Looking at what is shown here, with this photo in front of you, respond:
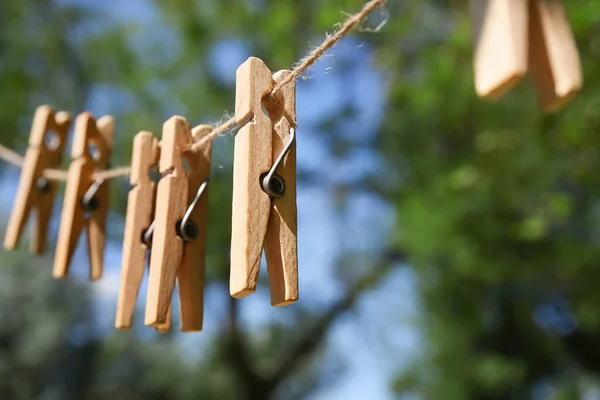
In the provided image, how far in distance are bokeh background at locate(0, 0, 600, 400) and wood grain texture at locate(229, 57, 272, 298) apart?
8.83ft

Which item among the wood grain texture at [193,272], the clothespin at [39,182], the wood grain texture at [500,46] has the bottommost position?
the wood grain texture at [193,272]

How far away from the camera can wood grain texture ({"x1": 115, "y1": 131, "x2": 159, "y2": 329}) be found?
900mm

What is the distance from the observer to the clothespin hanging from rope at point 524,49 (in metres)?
0.54

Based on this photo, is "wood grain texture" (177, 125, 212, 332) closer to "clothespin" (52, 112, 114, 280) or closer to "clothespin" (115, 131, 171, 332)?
"clothespin" (115, 131, 171, 332)

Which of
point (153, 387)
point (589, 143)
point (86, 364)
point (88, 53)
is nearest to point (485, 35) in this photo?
point (589, 143)

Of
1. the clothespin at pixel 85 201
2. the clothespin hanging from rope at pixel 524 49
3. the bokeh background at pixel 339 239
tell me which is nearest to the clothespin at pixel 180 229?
the clothespin at pixel 85 201

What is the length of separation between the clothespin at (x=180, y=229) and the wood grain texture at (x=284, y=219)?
19 cm

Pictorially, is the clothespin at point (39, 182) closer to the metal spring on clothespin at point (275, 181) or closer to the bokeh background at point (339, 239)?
the metal spring on clothespin at point (275, 181)

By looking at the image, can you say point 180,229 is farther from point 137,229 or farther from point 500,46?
point 500,46

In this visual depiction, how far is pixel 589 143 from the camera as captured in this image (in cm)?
222

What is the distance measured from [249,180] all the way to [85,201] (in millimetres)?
574

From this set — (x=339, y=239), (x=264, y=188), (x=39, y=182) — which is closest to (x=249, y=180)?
(x=264, y=188)

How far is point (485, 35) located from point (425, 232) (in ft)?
10.1

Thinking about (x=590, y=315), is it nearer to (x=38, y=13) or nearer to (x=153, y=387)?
(x=153, y=387)
